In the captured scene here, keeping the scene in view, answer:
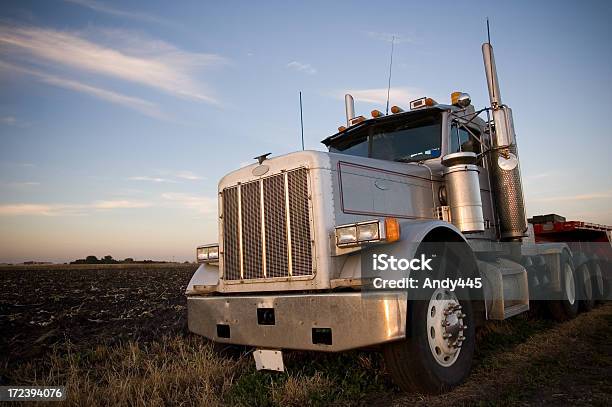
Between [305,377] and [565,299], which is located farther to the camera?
[565,299]

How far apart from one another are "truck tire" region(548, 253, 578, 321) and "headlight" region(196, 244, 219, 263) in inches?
225

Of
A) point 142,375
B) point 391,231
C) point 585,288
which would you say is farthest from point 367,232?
point 585,288

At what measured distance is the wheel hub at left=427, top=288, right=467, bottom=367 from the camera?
400 cm

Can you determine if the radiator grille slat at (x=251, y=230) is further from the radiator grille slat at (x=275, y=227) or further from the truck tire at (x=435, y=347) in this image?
the truck tire at (x=435, y=347)

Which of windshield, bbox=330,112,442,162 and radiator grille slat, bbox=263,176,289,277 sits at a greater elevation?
windshield, bbox=330,112,442,162

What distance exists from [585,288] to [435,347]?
608cm

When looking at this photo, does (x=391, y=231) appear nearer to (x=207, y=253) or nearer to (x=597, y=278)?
(x=207, y=253)

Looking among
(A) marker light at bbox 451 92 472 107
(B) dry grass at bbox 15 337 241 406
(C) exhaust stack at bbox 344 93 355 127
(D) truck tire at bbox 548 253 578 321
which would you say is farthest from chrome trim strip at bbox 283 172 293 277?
(D) truck tire at bbox 548 253 578 321

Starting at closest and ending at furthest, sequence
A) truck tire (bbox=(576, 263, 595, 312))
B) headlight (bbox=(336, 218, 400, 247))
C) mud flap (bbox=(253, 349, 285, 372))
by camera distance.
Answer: headlight (bbox=(336, 218, 400, 247)), mud flap (bbox=(253, 349, 285, 372)), truck tire (bbox=(576, 263, 595, 312))

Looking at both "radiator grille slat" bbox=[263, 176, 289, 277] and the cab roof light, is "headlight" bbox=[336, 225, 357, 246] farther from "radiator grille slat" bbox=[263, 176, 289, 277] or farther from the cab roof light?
the cab roof light

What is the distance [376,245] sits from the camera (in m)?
3.85

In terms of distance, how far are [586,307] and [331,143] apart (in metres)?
6.09

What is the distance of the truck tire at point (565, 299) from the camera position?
7438 millimetres

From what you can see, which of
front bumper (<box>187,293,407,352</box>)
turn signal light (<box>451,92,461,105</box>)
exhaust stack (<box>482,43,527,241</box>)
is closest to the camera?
front bumper (<box>187,293,407,352</box>)
